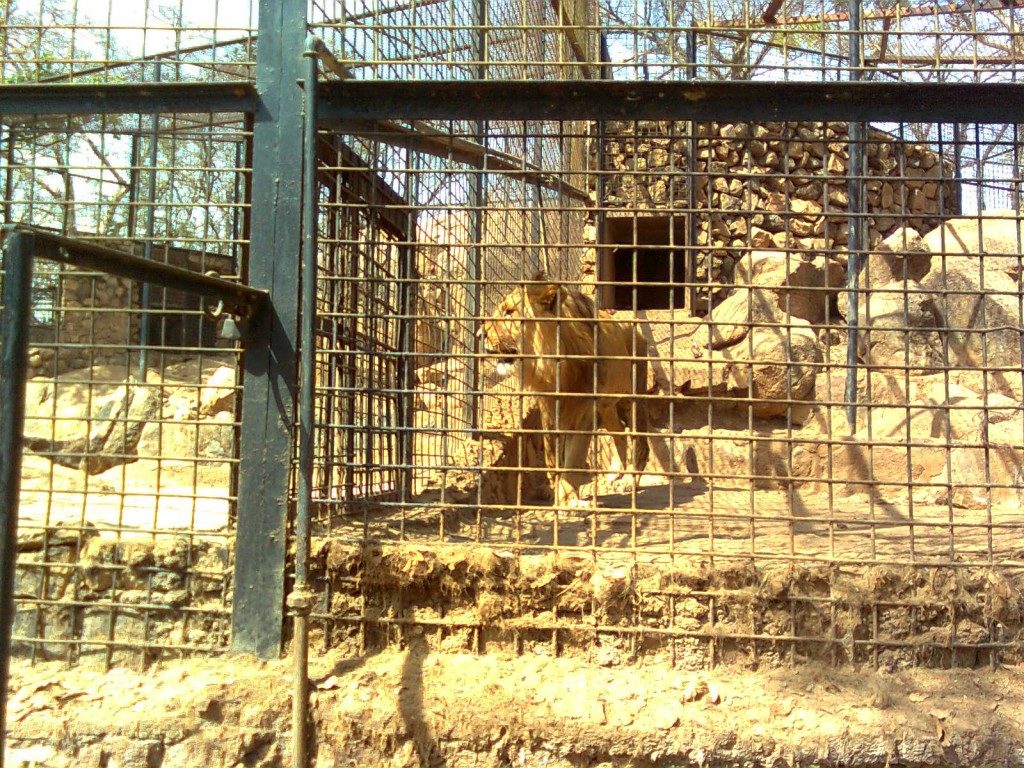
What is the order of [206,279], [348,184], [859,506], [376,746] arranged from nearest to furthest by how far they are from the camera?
[206,279] → [376,746] → [348,184] → [859,506]

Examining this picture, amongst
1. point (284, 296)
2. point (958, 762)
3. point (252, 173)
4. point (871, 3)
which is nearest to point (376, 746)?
point (284, 296)

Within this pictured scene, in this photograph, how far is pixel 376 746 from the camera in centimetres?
339

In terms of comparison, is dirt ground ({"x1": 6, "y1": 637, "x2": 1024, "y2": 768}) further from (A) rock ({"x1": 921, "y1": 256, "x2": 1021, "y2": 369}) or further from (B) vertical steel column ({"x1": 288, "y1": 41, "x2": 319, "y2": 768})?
(A) rock ({"x1": 921, "y1": 256, "x2": 1021, "y2": 369})

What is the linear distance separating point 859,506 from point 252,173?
463 centimetres

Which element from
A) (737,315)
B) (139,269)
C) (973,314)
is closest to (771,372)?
(737,315)

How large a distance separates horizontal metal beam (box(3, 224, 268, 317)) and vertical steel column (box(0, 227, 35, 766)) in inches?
3.7

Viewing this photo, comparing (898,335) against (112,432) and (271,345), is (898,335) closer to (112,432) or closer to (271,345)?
(271,345)

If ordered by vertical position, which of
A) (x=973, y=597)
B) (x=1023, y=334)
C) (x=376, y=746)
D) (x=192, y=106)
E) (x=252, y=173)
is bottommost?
(x=376, y=746)

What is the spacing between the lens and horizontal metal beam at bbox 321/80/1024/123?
3.63 meters

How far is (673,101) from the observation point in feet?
12.2

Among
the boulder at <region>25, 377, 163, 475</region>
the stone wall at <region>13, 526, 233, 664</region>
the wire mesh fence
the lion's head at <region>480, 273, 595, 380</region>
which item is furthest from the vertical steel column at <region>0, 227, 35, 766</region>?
the boulder at <region>25, 377, 163, 475</region>

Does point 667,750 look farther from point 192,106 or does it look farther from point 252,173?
point 192,106

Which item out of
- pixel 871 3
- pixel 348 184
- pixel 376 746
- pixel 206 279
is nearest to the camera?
pixel 206 279

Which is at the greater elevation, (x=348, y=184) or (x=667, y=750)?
(x=348, y=184)
